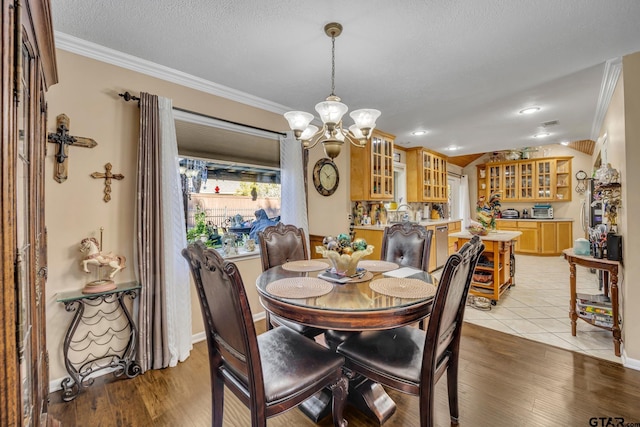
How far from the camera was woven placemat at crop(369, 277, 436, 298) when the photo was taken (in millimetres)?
1555

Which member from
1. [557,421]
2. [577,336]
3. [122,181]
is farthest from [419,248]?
[122,181]

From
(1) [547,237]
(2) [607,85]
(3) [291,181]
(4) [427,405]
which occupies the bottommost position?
(4) [427,405]

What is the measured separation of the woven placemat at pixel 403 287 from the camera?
1.55 metres

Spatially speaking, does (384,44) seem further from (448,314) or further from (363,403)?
(363,403)

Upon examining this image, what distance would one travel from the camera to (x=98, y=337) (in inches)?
85.0

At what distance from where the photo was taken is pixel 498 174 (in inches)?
312

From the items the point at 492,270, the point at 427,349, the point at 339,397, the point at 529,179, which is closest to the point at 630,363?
the point at 492,270

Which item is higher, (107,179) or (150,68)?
(150,68)

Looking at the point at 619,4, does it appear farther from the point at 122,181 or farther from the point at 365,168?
the point at 122,181

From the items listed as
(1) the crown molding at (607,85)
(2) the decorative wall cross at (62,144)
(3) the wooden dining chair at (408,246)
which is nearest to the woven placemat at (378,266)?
(3) the wooden dining chair at (408,246)

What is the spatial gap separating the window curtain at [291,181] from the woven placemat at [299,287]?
1.58 m

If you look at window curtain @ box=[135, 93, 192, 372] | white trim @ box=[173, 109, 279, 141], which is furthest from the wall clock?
window curtain @ box=[135, 93, 192, 372]

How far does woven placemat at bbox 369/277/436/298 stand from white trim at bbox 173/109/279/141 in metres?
2.15

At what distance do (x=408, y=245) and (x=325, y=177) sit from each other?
1796mm
